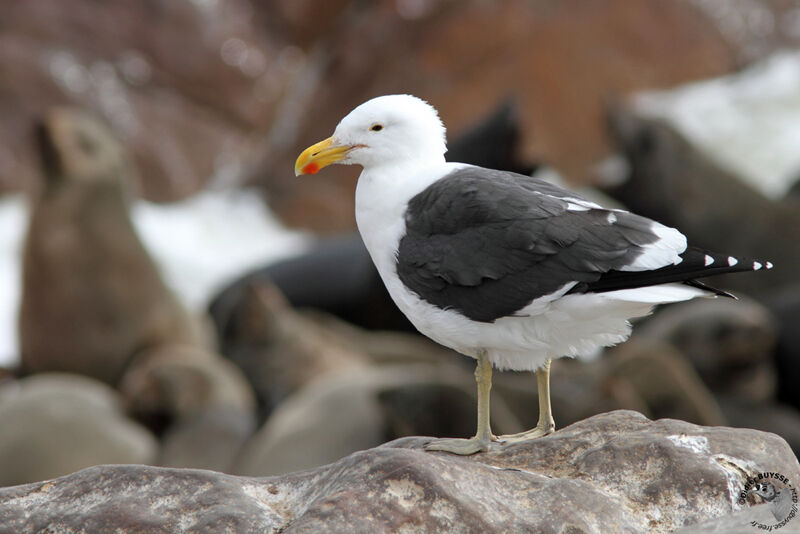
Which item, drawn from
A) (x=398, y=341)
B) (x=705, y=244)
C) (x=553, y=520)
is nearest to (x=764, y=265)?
(x=553, y=520)

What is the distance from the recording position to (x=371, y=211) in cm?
536

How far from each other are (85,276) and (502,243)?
9041 millimetres

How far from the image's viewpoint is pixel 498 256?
4.95m

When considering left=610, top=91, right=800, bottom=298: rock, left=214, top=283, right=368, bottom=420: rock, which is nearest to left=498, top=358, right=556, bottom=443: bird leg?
left=214, top=283, right=368, bottom=420: rock

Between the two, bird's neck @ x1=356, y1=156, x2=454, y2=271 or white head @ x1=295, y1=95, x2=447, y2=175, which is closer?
bird's neck @ x1=356, y1=156, x2=454, y2=271

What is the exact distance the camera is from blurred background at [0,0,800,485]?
10.1 metres

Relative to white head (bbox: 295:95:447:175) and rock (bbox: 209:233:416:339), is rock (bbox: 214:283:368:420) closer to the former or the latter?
rock (bbox: 209:233:416:339)

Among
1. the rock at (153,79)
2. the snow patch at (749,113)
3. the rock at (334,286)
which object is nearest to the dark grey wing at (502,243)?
the rock at (334,286)

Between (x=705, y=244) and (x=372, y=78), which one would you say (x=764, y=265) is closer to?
(x=705, y=244)

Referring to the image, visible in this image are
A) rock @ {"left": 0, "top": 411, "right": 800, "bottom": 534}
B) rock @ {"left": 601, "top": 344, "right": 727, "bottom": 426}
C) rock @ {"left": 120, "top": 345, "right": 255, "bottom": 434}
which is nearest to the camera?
rock @ {"left": 0, "top": 411, "right": 800, "bottom": 534}

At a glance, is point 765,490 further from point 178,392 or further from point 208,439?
point 178,392

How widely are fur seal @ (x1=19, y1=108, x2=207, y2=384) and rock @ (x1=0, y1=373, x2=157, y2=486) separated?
2359mm

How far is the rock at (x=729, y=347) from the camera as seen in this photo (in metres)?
11.7

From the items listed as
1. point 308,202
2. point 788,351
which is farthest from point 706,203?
point 308,202
